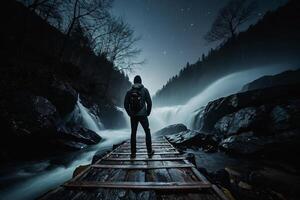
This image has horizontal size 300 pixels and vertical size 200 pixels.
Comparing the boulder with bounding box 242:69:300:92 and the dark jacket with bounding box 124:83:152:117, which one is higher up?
the boulder with bounding box 242:69:300:92

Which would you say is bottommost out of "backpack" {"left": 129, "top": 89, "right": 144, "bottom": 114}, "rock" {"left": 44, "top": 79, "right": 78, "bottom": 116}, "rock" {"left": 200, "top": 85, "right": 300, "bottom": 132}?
"backpack" {"left": 129, "top": 89, "right": 144, "bottom": 114}

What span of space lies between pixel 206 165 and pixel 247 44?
34734 millimetres

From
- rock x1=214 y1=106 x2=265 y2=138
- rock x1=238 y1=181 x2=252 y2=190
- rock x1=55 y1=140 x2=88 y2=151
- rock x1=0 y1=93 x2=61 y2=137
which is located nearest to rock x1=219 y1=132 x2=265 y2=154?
rock x1=214 y1=106 x2=265 y2=138

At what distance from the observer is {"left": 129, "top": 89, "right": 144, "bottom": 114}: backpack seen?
456 centimetres

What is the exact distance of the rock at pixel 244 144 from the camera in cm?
668

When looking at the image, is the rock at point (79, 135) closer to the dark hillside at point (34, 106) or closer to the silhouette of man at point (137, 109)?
the dark hillside at point (34, 106)

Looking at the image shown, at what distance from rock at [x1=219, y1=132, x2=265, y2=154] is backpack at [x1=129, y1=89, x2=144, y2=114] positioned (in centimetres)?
569

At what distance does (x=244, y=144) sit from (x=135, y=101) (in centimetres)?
620

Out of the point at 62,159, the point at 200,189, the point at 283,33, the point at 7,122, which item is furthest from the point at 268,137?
the point at 283,33

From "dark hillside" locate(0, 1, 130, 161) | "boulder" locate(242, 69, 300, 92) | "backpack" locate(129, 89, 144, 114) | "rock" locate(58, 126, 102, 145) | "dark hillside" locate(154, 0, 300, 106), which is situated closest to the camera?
"backpack" locate(129, 89, 144, 114)

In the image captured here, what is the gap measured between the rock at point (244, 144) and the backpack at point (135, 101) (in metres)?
5.69

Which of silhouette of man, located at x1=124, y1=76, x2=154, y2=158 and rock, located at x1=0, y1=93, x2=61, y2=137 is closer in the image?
silhouette of man, located at x1=124, y1=76, x2=154, y2=158

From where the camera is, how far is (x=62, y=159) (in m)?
7.36

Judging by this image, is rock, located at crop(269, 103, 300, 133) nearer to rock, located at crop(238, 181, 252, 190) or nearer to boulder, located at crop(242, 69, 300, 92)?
rock, located at crop(238, 181, 252, 190)
